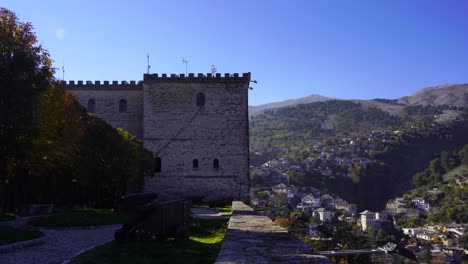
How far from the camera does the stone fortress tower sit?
107 ft

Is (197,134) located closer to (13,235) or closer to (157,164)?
(157,164)

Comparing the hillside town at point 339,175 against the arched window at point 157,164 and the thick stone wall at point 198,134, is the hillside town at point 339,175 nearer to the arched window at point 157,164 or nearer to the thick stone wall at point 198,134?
the thick stone wall at point 198,134

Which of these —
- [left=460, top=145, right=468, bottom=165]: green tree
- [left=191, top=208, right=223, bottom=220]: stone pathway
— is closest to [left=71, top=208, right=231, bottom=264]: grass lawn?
[left=191, top=208, right=223, bottom=220]: stone pathway

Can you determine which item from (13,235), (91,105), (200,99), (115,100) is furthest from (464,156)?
(13,235)

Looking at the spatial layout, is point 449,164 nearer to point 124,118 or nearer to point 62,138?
point 124,118

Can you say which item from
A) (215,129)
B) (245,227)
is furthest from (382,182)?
(245,227)

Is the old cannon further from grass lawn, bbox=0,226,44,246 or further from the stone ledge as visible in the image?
grass lawn, bbox=0,226,44,246

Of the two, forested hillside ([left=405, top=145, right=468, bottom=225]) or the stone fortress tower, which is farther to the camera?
forested hillside ([left=405, top=145, right=468, bottom=225])

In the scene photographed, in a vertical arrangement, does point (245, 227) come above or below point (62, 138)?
below

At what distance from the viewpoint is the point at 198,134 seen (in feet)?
108

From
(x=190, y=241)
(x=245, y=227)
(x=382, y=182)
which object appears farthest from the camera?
(x=382, y=182)

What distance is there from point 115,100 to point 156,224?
26.5 meters

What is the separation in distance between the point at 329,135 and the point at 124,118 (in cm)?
10685

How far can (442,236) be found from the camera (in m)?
32.8
